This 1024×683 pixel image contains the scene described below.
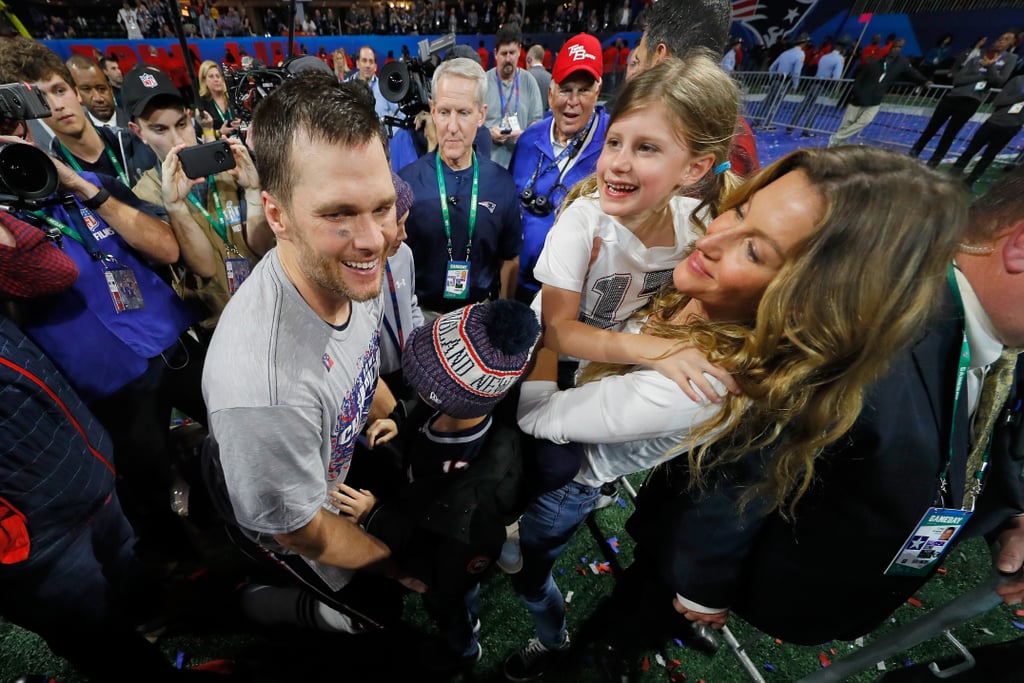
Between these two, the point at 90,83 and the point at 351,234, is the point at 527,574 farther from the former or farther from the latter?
the point at 90,83

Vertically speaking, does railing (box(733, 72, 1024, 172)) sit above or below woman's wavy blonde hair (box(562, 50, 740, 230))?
below

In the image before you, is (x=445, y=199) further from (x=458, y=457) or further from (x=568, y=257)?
(x=458, y=457)

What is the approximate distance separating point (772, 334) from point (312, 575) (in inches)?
63.8

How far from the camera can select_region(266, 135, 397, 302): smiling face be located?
3.99 feet

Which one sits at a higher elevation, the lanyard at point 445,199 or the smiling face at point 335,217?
the smiling face at point 335,217

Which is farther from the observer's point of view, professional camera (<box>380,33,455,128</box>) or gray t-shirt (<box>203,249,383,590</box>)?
professional camera (<box>380,33,455,128</box>)

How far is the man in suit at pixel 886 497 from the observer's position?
107 cm

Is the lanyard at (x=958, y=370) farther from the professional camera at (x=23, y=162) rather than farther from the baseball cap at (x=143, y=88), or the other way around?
the baseball cap at (x=143, y=88)

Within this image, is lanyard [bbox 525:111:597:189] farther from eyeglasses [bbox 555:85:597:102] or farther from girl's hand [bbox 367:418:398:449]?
girl's hand [bbox 367:418:398:449]

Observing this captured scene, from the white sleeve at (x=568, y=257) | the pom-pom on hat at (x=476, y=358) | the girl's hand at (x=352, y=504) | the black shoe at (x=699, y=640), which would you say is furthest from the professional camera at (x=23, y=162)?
the black shoe at (x=699, y=640)

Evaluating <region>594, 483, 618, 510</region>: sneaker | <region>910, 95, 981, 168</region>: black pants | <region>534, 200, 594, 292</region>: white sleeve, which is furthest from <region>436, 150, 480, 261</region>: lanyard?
<region>910, 95, 981, 168</region>: black pants

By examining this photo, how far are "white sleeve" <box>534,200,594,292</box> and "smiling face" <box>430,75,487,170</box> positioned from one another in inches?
51.6

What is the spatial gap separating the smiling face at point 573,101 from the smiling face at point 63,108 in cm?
292

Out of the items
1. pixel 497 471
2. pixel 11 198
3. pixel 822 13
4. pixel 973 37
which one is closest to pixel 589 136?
pixel 497 471
